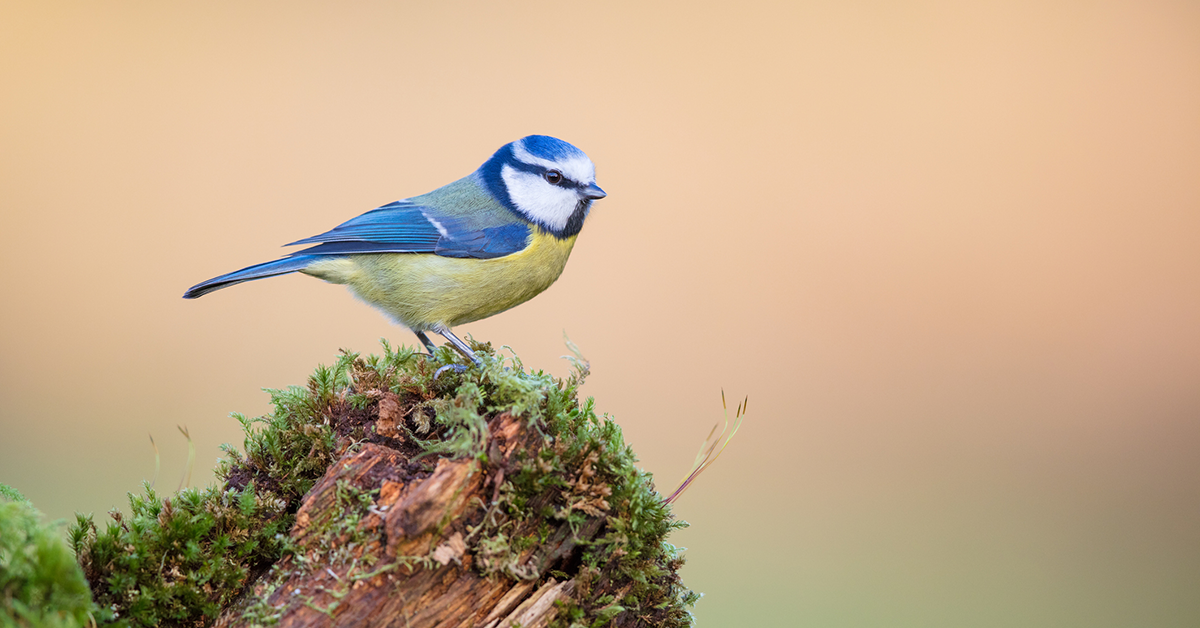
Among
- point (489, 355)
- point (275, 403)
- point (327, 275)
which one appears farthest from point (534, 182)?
point (275, 403)

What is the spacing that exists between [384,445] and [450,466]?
32cm

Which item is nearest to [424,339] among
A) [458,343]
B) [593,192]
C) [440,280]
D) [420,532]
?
[440,280]

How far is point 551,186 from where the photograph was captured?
10.1 feet

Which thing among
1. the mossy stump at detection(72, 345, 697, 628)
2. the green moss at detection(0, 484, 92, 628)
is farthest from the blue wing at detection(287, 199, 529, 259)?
the green moss at detection(0, 484, 92, 628)

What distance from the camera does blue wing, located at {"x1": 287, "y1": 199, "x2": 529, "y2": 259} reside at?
291cm

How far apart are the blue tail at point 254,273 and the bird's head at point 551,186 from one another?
0.82m

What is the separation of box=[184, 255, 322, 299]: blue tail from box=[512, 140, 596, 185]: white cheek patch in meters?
0.94

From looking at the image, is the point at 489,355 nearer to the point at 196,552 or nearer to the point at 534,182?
the point at 196,552

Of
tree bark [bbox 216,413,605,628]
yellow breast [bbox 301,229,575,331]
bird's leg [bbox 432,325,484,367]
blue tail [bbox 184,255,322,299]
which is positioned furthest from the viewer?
yellow breast [bbox 301,229,575,331]

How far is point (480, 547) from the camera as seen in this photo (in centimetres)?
174

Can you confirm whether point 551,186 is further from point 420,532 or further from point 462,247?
point 420,532

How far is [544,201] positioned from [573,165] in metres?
0.18

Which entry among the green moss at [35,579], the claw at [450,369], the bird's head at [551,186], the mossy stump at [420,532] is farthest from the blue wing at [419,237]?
the green moss at [35,579]

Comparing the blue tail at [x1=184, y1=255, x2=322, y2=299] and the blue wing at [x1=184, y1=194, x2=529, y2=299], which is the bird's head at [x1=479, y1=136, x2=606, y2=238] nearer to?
the blue wing at [x1=184, y1=194, x2=529, y2=299]
